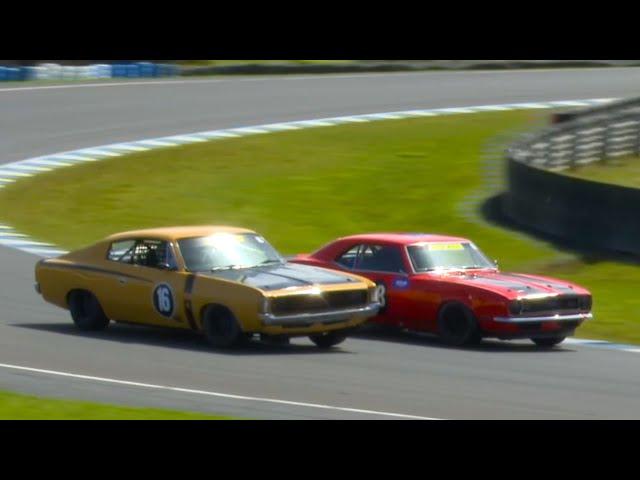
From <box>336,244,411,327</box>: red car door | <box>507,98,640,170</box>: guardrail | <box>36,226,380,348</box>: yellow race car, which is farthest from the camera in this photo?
<box>507,98,640,170</box>: guardrail

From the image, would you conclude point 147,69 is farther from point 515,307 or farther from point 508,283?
point 515,307

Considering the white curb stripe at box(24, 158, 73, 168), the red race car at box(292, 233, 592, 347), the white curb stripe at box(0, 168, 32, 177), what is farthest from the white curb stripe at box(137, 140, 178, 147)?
the red race car at box(292, 233, 592, 347)

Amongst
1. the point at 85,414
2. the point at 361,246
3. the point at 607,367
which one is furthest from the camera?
the point at 361,246

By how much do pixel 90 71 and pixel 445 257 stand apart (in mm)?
30165

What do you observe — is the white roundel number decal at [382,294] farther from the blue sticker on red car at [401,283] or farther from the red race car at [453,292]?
the blue sticker on red car at [401,283]

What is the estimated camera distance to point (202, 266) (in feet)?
42.7

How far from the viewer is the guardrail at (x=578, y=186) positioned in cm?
1948

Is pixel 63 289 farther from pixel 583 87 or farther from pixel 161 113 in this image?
pixel 583 87

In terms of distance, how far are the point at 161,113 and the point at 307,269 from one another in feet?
72.2

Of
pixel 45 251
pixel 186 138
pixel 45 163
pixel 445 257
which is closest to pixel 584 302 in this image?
pixel 445 257

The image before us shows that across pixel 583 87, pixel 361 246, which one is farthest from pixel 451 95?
pixel 361 246

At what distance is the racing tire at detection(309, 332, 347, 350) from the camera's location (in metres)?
12.9

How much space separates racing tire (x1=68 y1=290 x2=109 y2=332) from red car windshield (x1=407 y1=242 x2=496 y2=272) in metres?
3.29

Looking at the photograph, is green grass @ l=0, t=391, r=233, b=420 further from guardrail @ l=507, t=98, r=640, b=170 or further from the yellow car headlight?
guardrail @ l=507, t=98, r=640, b=170
